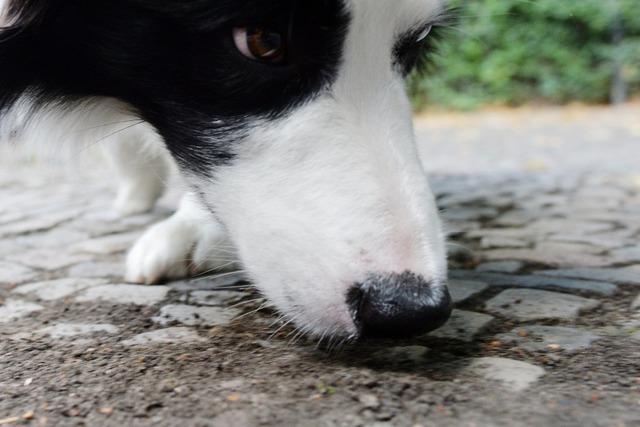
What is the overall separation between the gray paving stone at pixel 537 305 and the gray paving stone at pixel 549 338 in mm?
96

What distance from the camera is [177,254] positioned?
91.9 inches

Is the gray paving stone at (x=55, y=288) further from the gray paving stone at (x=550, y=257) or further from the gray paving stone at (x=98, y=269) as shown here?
the gray paving stone at (x=550, y=257)

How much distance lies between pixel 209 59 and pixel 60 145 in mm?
903

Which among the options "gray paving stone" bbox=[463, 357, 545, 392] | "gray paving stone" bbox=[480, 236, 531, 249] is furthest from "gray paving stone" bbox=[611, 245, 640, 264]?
"gray paving stone" bbox=[463, 357, 545, 392]

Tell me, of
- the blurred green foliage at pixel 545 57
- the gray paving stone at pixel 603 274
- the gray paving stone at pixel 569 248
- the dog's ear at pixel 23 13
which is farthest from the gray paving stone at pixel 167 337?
the blurred green foliage at pixel 545 57

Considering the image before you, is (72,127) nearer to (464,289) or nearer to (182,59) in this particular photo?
(182,59)

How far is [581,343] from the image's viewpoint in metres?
1.68

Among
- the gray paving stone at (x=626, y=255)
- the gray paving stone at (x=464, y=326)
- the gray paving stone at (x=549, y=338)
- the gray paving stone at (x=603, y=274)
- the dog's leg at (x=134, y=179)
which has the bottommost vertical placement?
the gray paving stone at (x=626, y=255)

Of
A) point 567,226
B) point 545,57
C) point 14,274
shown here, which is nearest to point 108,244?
point 14,274

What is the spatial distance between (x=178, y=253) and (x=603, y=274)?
1392 millimetres

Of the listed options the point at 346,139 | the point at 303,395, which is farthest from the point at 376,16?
the point at 303,395

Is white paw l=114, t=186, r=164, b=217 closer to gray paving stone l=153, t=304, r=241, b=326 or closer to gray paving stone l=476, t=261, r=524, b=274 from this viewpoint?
gray paving stone l=153, t=304, r=241, b=326

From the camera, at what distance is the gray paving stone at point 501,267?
238 cm

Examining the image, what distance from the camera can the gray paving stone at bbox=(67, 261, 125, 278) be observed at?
A: 8.00 ft
